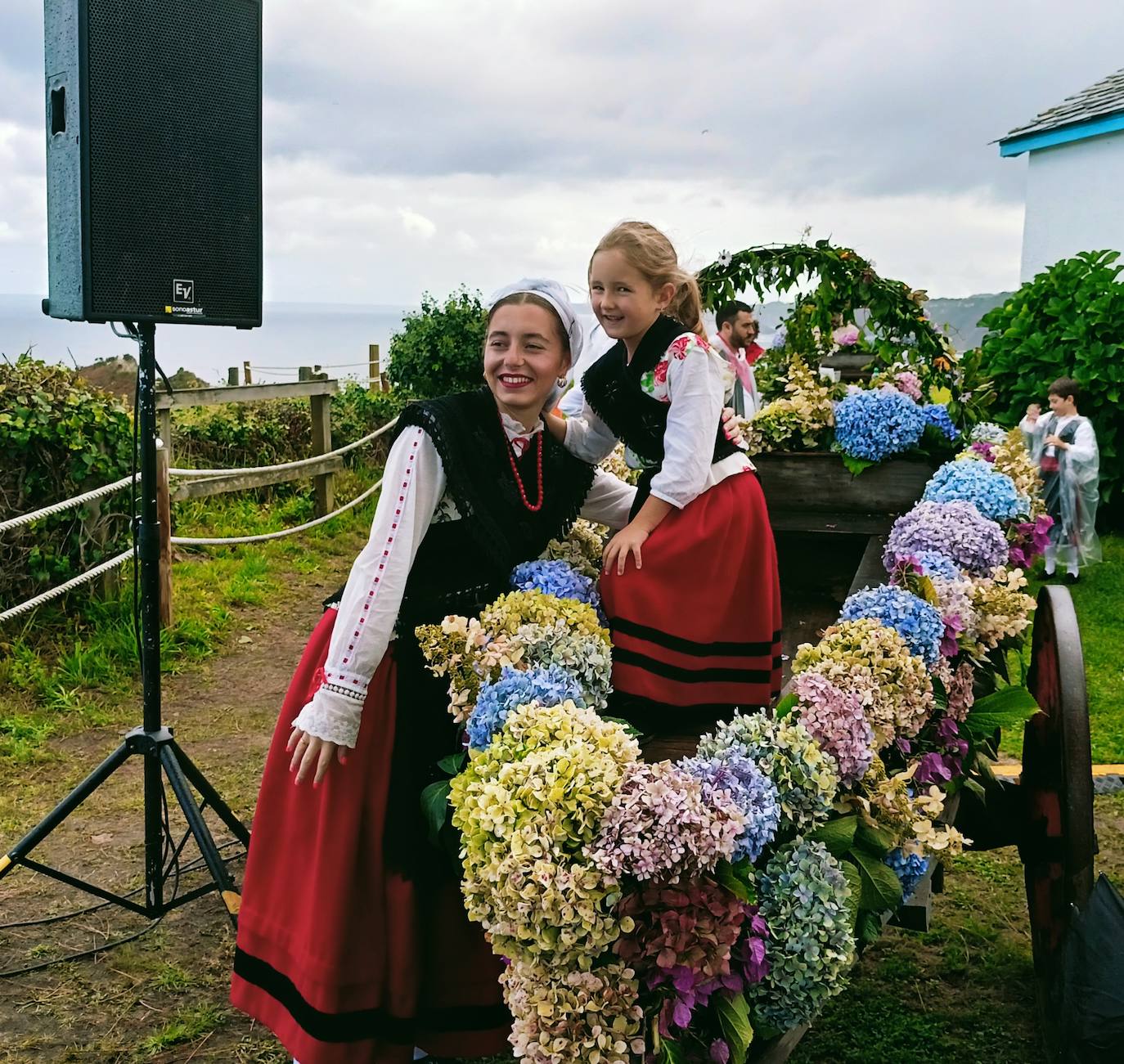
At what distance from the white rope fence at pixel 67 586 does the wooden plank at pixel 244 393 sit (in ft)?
4.28

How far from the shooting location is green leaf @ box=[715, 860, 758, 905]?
5.30ft

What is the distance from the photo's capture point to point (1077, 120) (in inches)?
440

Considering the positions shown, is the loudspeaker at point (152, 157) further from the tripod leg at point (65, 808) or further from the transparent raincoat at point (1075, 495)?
the transparent raincoat at point (1075, 495)

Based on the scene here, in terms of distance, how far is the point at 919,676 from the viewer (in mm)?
2232

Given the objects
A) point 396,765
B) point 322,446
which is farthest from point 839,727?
point 322,446

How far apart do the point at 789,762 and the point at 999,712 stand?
2.92 feet

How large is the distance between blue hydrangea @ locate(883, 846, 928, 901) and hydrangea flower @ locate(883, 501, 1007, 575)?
105 cm

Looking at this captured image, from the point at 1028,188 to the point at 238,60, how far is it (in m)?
11.3

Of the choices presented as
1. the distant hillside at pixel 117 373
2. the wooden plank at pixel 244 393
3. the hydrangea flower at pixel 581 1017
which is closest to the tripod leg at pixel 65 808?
the hydrangea flower at pixel 581 1017

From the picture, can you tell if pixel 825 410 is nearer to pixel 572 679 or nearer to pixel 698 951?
Result: pixel 572 679

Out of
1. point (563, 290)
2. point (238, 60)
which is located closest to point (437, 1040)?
point (563, 290)

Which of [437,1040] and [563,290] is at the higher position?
[563,290]

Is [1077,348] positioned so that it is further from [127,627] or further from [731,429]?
[127,627]

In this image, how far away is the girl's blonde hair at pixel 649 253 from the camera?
8.79 feet
